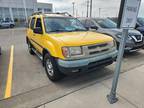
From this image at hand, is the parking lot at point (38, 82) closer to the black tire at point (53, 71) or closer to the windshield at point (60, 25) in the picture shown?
the black tire at point (53, 71)

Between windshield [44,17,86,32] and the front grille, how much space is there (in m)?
1.27

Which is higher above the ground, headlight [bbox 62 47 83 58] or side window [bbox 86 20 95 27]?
side window [bbox 86 20 95 27]

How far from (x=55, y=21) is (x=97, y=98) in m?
2.79

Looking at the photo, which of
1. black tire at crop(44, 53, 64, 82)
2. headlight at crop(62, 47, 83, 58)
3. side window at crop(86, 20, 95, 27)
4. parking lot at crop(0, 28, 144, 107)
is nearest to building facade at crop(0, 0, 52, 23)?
side window at crop(86, 20, 95, 27)

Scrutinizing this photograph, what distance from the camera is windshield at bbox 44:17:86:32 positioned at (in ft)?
14.0

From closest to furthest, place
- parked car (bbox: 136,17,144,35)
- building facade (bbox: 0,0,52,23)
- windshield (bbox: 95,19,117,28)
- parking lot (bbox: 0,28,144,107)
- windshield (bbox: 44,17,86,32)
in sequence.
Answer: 1. parking lot (bbox: 0,28,144,107)
2. windshield (bbox: 44,17,86,32)
3. windshield (bbox: 95,19,117,28)
4. parked car (bbox: 136,17,144,35)
5. building facade (bbox: 0,0,52,23)

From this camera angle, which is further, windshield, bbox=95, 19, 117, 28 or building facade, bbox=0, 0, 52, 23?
building facade, bbox=0, 0, 52, 23

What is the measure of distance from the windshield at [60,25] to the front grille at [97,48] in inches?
49.9

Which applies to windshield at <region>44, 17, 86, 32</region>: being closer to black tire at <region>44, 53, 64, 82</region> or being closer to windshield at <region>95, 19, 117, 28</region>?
black tire at <region>44, 53, 64, 82</region>

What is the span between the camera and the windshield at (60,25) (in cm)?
427

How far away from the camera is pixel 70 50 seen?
320 centimetres

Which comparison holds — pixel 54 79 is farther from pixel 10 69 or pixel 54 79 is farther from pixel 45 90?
pixel 10 69

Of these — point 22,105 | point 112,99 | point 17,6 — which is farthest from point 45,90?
point 17,6

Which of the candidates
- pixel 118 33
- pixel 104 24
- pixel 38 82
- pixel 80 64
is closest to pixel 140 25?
pixel 104 24
